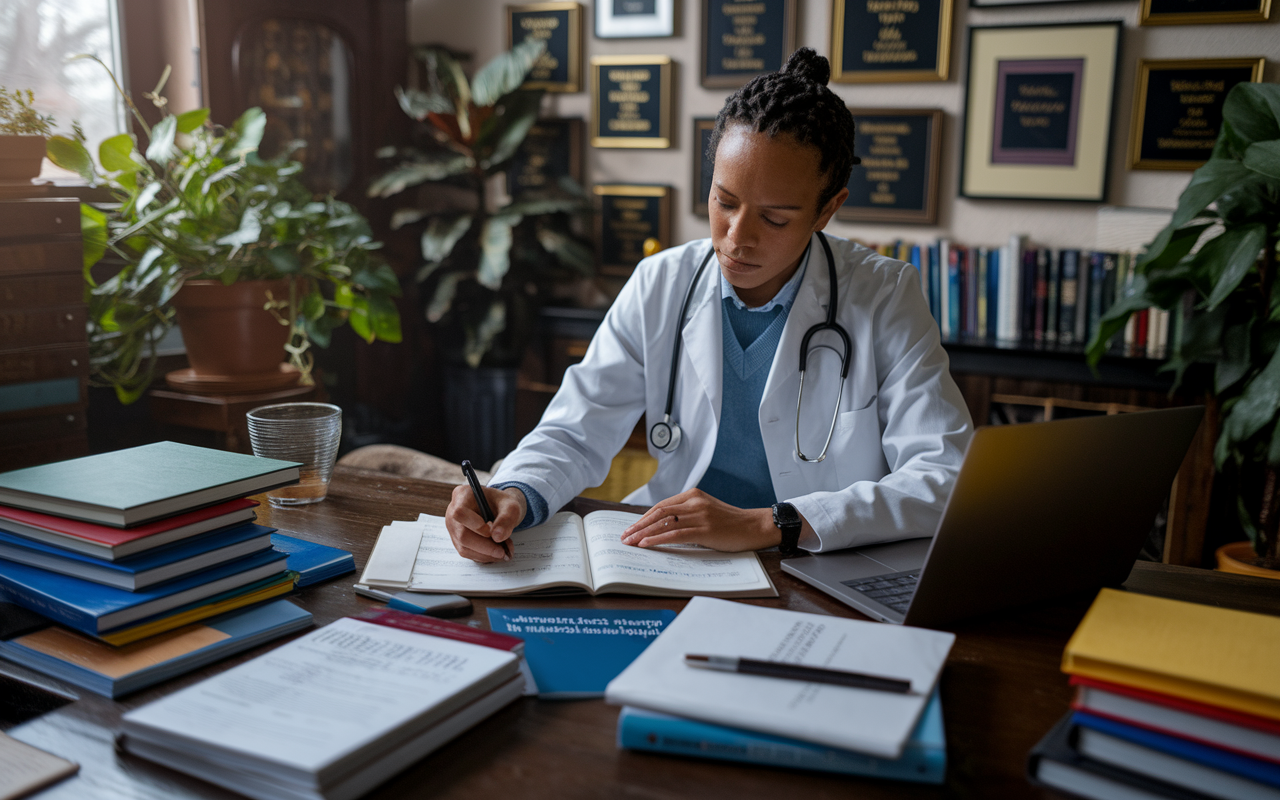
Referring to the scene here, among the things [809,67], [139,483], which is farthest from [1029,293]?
[139,483]

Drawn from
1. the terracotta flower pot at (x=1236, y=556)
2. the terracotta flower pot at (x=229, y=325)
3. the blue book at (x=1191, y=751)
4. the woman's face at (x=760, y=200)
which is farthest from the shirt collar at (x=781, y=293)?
the terracotta flower pot at (x=1236, y=556)

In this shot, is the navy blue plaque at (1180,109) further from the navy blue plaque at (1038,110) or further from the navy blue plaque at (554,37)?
the navy blue plaque at (554,37)

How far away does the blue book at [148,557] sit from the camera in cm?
92

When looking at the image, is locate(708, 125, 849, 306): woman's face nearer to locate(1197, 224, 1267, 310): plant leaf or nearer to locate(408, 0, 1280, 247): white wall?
locate(1197, 224, 1267, 310): plant leaf

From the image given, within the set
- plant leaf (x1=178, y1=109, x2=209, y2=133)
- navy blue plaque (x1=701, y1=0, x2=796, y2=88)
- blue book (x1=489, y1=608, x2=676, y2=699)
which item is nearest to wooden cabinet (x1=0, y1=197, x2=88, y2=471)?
plant leaf (x1=178, y1=109, x2=209, y2=133)

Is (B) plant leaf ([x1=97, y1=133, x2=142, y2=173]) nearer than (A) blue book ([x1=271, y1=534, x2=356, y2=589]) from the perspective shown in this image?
No

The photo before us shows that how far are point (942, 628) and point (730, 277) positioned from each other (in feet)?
2.40

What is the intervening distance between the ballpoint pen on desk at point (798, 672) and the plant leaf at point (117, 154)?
199 cm

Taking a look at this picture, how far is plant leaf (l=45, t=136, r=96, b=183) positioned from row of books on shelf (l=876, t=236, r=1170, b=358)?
2.22 m

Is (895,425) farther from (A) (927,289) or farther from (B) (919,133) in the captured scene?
(B) (919,133)

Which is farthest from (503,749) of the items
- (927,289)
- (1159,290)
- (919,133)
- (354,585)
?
(919,133)

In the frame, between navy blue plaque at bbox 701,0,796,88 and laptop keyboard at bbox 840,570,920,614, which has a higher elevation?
navy blue plaque at bbox 701,0,796,88

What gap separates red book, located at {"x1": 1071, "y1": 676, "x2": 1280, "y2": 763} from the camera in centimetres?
63

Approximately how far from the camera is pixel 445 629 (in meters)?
0.88
